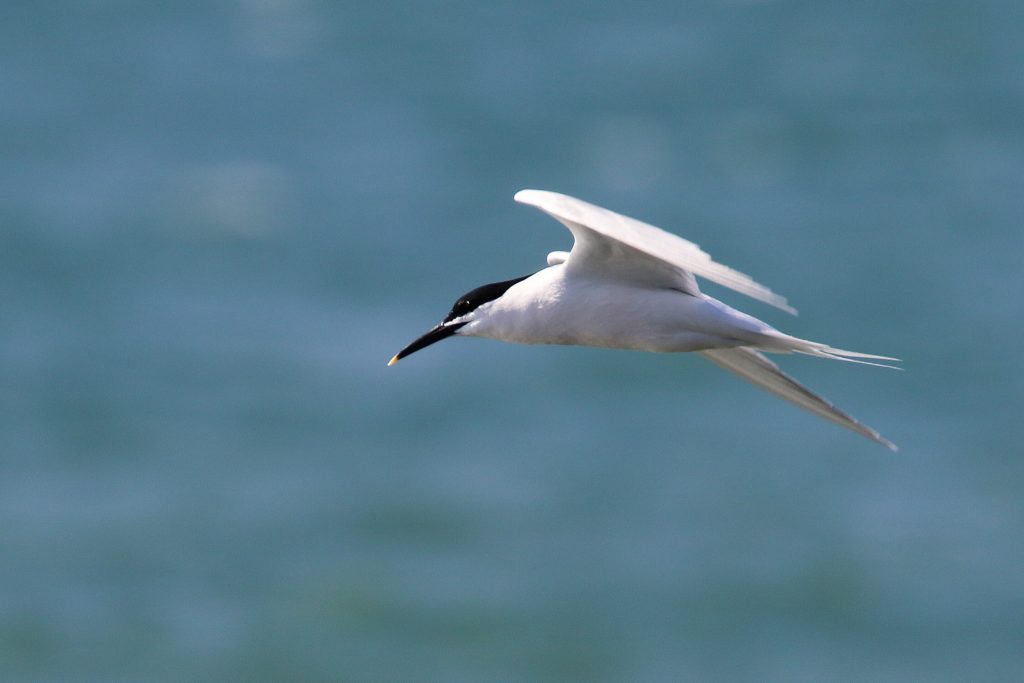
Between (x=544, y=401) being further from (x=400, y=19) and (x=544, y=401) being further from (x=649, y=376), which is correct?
A: (x=400, y=19)

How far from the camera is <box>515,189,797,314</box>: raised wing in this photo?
5816 mm

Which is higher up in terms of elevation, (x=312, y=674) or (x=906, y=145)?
(x=906, y=145)

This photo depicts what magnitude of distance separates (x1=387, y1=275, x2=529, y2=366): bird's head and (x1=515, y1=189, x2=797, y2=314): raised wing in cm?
59

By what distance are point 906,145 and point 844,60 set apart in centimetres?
275

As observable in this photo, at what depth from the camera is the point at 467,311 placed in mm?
7637

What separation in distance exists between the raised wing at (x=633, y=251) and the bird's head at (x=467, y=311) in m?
0.59

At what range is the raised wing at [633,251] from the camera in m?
5.82

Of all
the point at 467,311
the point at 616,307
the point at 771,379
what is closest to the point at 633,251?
the point at 616,307

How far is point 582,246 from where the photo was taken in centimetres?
685

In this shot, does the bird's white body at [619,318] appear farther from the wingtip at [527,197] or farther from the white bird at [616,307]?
the wingtip at [527,197]

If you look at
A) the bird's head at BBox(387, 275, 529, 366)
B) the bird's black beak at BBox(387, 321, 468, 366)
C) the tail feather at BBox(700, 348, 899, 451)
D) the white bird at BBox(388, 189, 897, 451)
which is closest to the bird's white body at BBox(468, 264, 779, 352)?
the white bird at BBox(388, 189, 897, 451)

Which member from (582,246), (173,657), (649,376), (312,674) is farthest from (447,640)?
(582,246)

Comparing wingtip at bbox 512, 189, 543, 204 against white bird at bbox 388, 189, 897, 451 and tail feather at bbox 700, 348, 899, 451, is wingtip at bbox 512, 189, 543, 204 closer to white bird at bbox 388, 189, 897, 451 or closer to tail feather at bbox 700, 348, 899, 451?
white bird at bbox 388, 189, 897, 451

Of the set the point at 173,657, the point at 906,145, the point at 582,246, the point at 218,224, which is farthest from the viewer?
the point at 906,145
